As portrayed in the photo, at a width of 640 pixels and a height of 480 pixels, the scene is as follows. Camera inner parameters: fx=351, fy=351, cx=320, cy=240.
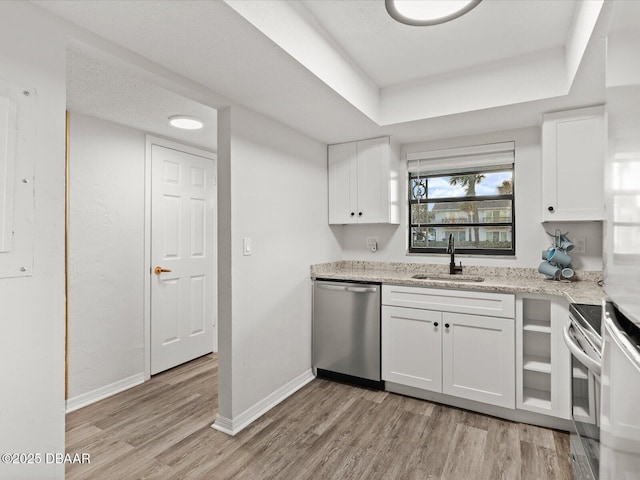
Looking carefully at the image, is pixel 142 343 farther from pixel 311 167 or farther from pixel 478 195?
pixel 478 195

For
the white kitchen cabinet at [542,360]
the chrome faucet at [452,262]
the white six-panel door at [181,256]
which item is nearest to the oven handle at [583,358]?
the white kitchen cabinet at [542,360]

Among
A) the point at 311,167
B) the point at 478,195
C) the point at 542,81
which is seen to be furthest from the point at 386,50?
the point at 478,195

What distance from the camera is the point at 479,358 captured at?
2.48 meters

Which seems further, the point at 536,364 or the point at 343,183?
the point at 343,183

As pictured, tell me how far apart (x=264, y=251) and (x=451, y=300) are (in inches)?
55.6

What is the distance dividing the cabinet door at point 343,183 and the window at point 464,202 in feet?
1.85

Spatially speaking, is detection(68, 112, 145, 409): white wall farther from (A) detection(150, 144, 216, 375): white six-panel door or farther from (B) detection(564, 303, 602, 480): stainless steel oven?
(B) detection(564, 303, 602, 480): stainless steel oven

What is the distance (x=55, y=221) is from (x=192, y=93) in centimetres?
106

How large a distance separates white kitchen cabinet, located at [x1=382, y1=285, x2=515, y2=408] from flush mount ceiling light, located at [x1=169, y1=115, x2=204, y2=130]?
202 cm

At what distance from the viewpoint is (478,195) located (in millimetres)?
3102

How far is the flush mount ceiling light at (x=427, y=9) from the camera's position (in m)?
1.67

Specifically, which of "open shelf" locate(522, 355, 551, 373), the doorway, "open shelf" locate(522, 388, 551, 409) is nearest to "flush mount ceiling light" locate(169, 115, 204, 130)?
the doorway

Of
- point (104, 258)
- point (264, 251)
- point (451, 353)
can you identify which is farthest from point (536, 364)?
point (104, 258)

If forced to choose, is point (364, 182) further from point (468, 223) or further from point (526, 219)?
point (526, 219)
